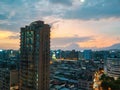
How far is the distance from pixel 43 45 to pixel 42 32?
1.86m

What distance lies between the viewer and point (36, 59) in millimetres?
31922

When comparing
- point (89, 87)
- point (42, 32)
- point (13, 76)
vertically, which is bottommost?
point (89, 87)

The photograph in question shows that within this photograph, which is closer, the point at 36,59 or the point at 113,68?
the point at 36,59

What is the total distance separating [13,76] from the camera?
3803 centimetres

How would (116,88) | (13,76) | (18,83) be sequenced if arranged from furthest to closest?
1. (116,88)
2. (13,76)
3. (18,83)

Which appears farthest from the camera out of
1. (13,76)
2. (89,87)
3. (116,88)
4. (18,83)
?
(89,87)

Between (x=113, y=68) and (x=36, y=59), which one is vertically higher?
(x=36, y=59)

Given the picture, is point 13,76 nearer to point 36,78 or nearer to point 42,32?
point 36,78

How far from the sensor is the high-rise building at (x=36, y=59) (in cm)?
3173

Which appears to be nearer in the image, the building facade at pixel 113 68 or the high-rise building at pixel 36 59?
the high-rise building at pixel 36 59

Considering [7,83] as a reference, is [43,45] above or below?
above

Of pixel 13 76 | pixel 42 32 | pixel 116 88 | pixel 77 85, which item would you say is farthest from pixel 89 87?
pixel 42 32

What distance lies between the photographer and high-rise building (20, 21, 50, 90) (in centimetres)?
3173

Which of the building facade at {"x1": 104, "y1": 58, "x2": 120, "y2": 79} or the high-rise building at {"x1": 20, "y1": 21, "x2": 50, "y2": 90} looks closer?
the high-rise building at {"x1": 20, "y1": 21, "x2": 50, "y2": 90}
